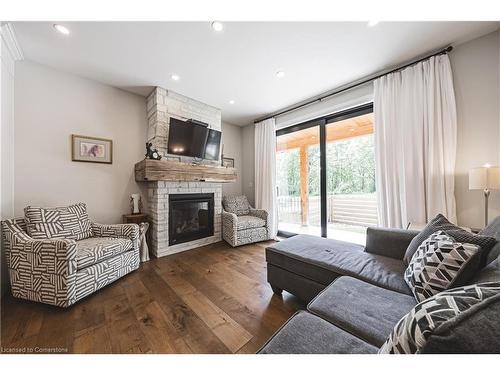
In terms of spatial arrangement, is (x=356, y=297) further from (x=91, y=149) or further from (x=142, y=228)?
(x=91, y=149)

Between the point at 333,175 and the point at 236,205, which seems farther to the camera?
the point at 236,205

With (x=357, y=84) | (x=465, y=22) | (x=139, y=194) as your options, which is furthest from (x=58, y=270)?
(x=465, y=22)

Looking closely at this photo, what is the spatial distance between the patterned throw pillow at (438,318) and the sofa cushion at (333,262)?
2.43ft

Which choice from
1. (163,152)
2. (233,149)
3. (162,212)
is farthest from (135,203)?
(233,149)

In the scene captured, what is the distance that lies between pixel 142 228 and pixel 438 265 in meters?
3.06

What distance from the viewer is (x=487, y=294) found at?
1.78 feet

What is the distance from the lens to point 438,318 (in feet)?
1.61

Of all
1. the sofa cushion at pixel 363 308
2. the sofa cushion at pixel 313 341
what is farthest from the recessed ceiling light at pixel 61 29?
the sofa cushion at pixel 363 308

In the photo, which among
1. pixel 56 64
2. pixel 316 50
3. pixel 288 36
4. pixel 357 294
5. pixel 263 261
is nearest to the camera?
pixel 357 294

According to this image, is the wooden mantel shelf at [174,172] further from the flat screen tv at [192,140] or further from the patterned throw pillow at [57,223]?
the patterned throw pillow at [57,223]

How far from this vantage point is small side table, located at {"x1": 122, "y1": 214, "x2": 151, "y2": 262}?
104 inches

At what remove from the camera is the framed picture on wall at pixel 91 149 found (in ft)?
8.18
